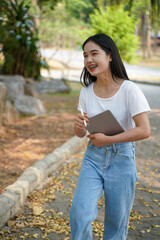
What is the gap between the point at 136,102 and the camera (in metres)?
2.13

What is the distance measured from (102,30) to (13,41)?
621 cm

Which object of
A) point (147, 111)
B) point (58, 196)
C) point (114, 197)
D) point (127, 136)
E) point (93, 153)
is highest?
point (147, 111)

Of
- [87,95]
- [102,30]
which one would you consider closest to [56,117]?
[87,95]

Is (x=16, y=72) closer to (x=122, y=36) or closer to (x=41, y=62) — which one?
(x=41, y=62)

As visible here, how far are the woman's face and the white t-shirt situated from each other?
0.52 ft

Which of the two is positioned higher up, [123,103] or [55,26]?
[55,26]

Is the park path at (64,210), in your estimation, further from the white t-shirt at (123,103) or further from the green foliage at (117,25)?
the green foliage at (117,25)

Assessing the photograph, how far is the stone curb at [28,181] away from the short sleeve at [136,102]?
1.72 metres

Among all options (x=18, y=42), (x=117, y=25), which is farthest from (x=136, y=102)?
(x=117, y=25)

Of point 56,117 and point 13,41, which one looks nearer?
point 56,117

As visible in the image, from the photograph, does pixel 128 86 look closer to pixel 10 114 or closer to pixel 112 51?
pixel 112 51

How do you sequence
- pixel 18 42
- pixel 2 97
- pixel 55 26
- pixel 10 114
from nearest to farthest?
pixel 2 97
pixel 10 114
pixel 18 42
pixel 55 26

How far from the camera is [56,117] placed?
8.13 meters

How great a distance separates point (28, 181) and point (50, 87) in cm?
821
